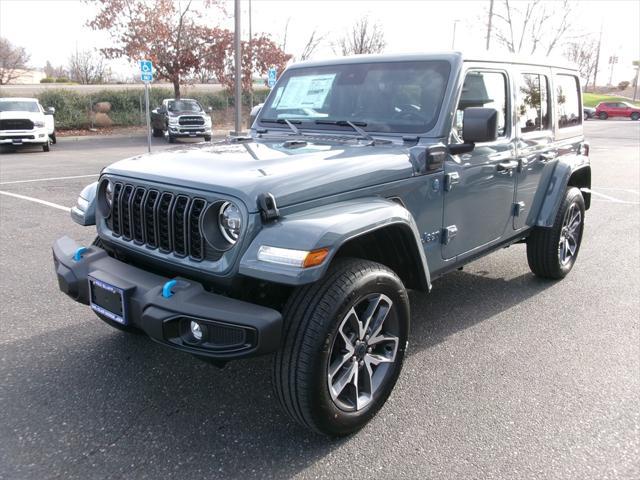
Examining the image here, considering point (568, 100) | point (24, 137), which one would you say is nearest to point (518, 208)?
point (568, 100)

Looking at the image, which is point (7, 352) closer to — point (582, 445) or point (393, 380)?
point (393, 380)

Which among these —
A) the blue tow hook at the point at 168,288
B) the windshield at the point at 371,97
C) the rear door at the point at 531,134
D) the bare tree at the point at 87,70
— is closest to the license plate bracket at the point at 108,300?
the blue tow hook at the point at 168,288

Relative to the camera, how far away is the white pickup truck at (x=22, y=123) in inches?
657

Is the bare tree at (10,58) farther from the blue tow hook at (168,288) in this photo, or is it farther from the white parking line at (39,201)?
the blue tow hook at (168,288)

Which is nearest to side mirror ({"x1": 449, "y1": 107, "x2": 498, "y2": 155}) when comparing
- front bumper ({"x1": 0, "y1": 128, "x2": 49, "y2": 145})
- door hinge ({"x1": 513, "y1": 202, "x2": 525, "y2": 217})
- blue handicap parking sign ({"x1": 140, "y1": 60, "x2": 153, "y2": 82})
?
door hinge ({"x1": 513, "y1": 202, "x2": 525, "y2": 217})

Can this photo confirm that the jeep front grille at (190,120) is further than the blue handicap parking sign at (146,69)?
Yes

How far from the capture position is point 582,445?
9.17 ft

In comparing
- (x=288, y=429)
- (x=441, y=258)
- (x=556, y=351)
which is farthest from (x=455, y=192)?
(x=288, y=429)

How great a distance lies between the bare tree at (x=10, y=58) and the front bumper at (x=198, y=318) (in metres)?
54.4

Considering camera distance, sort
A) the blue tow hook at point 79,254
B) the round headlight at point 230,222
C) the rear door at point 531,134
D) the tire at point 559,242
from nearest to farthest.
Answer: the round headlight at point 230,222 < the blue tow hook at point 79,254 < the rear door at point 531,134 < the tire at point 559,242

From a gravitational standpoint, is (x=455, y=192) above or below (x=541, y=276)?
above

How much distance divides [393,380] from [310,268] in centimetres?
98

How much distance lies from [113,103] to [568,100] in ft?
84.8

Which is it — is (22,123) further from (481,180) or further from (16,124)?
(481,180)
